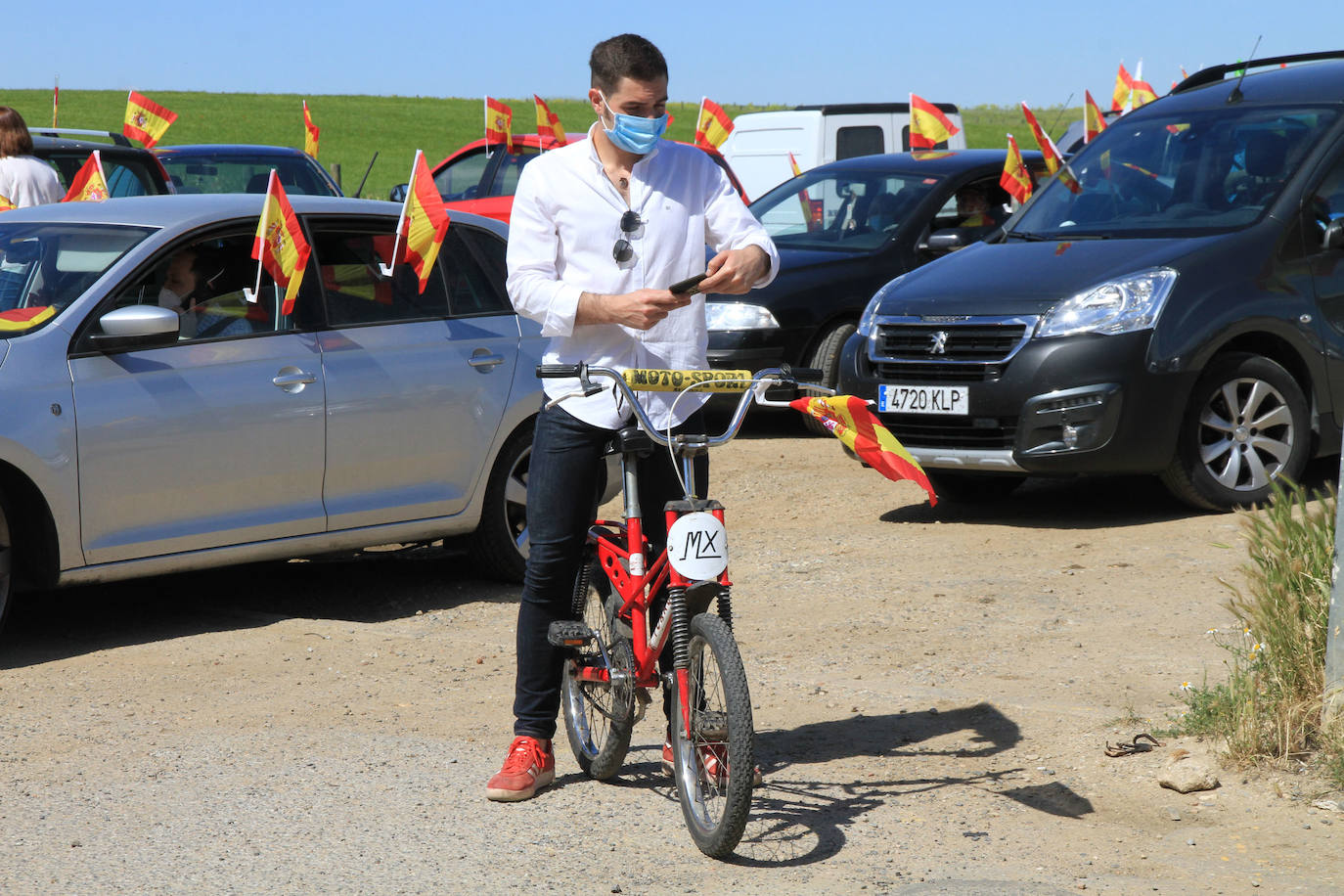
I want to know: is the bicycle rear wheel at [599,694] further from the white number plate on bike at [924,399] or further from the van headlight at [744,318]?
the van headlight at [744,318]

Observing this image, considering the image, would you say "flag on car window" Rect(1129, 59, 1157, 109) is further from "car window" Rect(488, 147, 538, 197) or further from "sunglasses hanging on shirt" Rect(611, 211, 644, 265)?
"sunglasses hanging on shirt" Rect(611, 211, 644, 265)

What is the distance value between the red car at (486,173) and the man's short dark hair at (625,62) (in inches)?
453

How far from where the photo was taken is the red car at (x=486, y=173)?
16219mm

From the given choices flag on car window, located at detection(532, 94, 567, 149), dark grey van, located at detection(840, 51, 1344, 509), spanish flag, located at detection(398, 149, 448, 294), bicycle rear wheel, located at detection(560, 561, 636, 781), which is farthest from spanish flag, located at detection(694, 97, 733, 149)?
bicycle rear wheel, located at detection(560, 561, 636, 781)

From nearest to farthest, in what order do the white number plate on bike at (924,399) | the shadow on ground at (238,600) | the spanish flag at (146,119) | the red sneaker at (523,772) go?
the red sneaker at (523,772) → the shadow on ground at (238,600) → the white number plate on bike at (924,399) → the spanish flag at (146,119)

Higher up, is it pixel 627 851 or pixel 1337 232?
pixel 1337 232

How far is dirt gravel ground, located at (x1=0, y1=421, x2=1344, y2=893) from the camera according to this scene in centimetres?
405

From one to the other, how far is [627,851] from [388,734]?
130 cm

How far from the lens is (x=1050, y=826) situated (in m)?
4.29

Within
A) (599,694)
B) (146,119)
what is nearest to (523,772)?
(599,694)

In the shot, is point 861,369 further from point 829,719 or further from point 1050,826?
point 1050,826

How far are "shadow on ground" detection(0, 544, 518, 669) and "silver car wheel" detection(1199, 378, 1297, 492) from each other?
3343mm

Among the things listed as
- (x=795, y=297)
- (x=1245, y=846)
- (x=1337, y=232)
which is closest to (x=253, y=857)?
(x=1245, y=846)

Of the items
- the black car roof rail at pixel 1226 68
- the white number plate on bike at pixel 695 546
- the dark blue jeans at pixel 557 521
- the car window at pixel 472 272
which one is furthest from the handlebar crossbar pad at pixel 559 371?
the black car roof rail at pixel 1226 68
